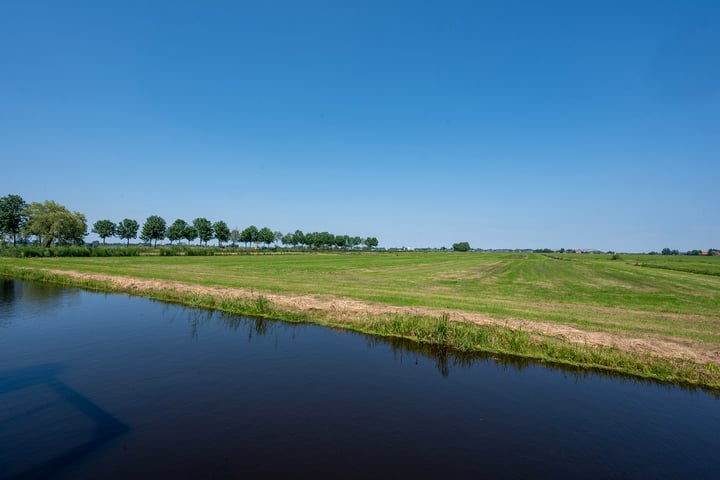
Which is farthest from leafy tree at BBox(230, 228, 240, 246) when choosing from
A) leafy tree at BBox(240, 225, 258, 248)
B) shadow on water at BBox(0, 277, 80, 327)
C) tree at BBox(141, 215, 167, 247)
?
shadow on water at BBox(0, 277, 80, 327)

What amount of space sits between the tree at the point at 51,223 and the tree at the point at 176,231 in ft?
124

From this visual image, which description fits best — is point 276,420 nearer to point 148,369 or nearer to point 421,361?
point 148,369

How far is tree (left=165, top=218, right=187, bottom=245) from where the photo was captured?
135 meters

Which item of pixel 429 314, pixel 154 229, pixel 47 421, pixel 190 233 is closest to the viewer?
pixel 47 421

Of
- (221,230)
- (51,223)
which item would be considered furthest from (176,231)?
(51,223)

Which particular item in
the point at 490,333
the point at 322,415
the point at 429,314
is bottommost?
the point at 322,415

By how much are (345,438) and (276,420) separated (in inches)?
75.2

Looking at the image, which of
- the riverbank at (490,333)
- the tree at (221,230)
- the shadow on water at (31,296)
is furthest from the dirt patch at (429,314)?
the tree at (221,230)

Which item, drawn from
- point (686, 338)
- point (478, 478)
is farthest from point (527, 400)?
point (686, 338)

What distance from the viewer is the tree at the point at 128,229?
14400cm

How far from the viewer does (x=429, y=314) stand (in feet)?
62.1

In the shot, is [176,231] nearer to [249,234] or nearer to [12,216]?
[249,234]

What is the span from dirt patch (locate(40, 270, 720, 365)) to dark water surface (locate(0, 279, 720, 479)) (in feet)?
8.49

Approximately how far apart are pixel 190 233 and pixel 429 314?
14108 centimetres
